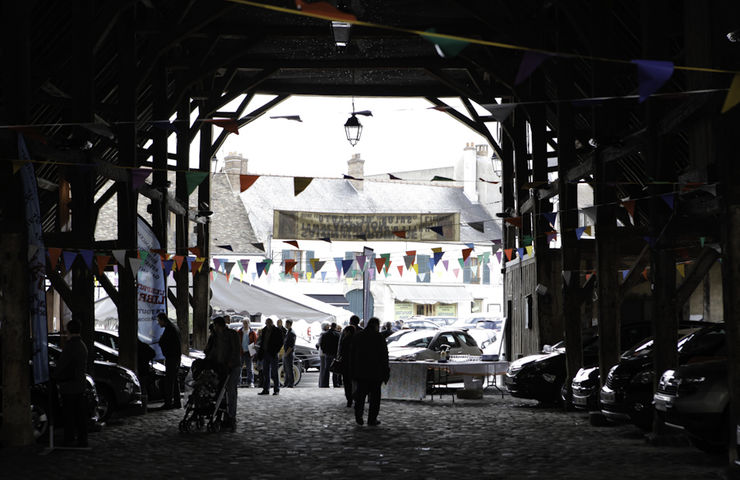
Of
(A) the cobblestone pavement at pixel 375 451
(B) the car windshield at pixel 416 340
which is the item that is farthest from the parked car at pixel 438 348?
(A) the cobblestone pavement at pixel 375 451

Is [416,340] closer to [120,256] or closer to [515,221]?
[515,221]

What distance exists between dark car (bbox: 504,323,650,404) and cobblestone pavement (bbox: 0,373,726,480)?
845mm

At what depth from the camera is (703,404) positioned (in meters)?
9.59

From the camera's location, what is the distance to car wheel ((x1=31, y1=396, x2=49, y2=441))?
11406 millimetres

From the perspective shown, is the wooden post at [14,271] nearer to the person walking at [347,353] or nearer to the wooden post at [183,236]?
the person walking at [347,353]

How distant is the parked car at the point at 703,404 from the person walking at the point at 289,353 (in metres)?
12.5

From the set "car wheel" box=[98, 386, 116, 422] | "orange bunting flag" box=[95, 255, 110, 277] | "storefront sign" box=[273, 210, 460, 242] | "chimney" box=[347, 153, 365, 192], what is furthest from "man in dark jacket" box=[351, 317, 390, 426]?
"chimney" box=[347, 153, 365, 192]

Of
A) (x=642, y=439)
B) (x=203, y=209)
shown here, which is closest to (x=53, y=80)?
(x=203, y=209)

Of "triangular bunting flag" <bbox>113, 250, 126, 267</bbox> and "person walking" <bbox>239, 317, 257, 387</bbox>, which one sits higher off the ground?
"triangular bunting flag" <bbox>113, 250, 126, 267</bbox>

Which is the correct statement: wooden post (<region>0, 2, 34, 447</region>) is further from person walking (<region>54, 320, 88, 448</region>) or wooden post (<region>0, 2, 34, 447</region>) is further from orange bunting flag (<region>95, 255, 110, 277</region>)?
orange bunting flag (<region>95, 255, 110, 277</region>)

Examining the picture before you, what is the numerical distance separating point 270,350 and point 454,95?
7.42 m

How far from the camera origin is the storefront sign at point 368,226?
2388cm

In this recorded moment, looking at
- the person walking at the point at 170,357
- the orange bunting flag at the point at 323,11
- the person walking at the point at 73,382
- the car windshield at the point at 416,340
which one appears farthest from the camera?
the car windshield at the point at 416,340

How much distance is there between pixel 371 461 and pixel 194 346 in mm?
13476
